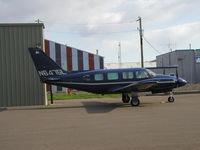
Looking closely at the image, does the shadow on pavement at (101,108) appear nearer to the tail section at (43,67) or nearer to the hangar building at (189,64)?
the tail section at (43,67)

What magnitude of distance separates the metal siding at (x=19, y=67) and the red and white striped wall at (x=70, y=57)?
25.3 metres

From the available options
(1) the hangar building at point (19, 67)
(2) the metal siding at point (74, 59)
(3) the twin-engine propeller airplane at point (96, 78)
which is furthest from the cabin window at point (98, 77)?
(2) the metal siding at point (74, 59)

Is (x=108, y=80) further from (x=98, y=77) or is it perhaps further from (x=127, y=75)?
(x=127, y=75)

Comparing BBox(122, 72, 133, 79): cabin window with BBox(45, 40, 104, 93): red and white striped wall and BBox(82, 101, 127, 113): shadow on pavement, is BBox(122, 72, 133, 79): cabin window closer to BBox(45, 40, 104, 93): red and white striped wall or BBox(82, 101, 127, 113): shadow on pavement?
BBox(82, 101, 127, 113): shadow on pavement

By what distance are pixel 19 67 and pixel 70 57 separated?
27.9 meters

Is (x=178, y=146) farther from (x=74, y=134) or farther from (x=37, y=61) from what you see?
(x=37, y=61)

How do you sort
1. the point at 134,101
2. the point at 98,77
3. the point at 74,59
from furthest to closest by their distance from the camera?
1. the point at 74,59
2. the point at 98,77
3. the point at 134,101

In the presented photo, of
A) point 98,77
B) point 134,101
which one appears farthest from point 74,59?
point 134,101

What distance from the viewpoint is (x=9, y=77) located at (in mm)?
21531

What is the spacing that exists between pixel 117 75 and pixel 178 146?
1252 cm

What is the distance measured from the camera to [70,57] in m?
49.4

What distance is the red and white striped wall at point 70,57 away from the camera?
1891 inches

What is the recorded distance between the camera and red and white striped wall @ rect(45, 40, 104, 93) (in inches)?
1891

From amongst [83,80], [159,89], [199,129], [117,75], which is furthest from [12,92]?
[199,129]
